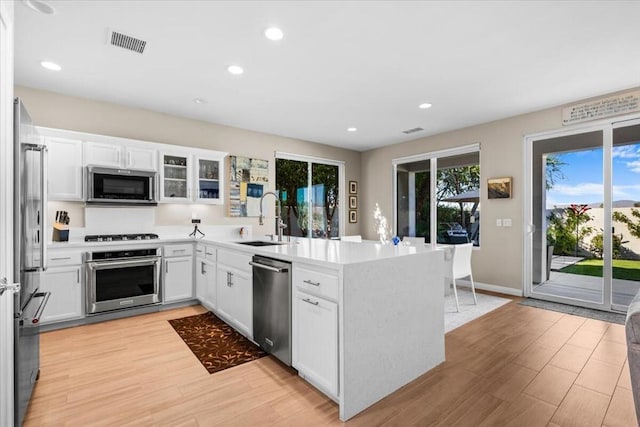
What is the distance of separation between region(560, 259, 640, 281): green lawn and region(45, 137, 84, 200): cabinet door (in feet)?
21.0

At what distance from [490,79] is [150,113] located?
437 centimetres

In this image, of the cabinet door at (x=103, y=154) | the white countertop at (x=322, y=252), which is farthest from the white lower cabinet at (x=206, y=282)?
the cabinet door at (x=103, y=154)

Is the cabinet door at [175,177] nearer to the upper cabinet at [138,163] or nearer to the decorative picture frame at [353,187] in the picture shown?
the upper cabinet at [138,163]

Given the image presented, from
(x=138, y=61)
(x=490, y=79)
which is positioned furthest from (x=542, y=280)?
(x=138, y=61)

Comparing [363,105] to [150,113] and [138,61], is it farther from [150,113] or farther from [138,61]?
[150,113]

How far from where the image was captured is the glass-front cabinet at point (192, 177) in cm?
421

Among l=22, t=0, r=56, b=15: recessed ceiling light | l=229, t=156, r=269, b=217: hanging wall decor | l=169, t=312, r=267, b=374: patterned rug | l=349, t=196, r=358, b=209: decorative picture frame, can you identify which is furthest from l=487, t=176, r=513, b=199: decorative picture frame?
l=22, t=0, r=56, b=15: recessed ceiling light

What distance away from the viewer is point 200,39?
2627mm

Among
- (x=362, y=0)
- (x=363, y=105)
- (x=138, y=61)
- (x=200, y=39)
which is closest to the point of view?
(x=362, y=0)

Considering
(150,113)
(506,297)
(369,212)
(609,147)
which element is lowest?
(506,297)

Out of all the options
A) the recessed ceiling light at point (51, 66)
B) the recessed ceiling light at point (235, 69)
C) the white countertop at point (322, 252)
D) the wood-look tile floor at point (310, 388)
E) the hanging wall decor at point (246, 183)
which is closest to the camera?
Result: the wood-look tile floor at point (310, 388)

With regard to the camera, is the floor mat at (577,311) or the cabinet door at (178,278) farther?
the cabinet door at (178,278)

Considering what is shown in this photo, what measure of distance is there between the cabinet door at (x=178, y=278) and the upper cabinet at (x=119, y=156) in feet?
4.16

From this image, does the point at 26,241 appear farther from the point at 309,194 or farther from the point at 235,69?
the point at 309,194
